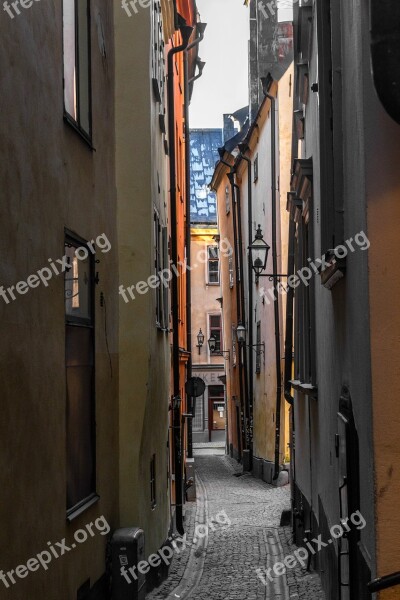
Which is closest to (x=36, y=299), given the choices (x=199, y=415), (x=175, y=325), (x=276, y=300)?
(x=175, y=325)

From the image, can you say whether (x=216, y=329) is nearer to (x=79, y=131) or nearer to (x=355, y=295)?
(x=79, y=131)

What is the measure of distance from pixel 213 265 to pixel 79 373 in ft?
118

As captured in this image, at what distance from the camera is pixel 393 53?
10.2ft

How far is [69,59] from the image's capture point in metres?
8.49

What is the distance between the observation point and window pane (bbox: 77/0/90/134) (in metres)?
8.95

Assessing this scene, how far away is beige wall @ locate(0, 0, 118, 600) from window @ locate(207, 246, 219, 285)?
115ft

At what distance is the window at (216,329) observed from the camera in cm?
4494

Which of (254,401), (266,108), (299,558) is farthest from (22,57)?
(254,401)

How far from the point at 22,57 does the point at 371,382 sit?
3.13 metres

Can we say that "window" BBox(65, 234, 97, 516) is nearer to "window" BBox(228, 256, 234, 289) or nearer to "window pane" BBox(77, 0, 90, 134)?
"window pane" BBox(77, 0, 90, 134)

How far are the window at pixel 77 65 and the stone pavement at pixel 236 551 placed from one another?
5.51 metres

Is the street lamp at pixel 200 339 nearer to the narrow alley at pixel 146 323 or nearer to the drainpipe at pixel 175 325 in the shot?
the narrow alley at pixel 146 323

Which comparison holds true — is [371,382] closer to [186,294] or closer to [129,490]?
[129,490]

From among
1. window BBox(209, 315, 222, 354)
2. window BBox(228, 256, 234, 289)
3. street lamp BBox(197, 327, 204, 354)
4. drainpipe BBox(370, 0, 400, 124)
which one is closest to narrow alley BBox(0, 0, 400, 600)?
drainpipe BBox(370, 0, 400, 124)
